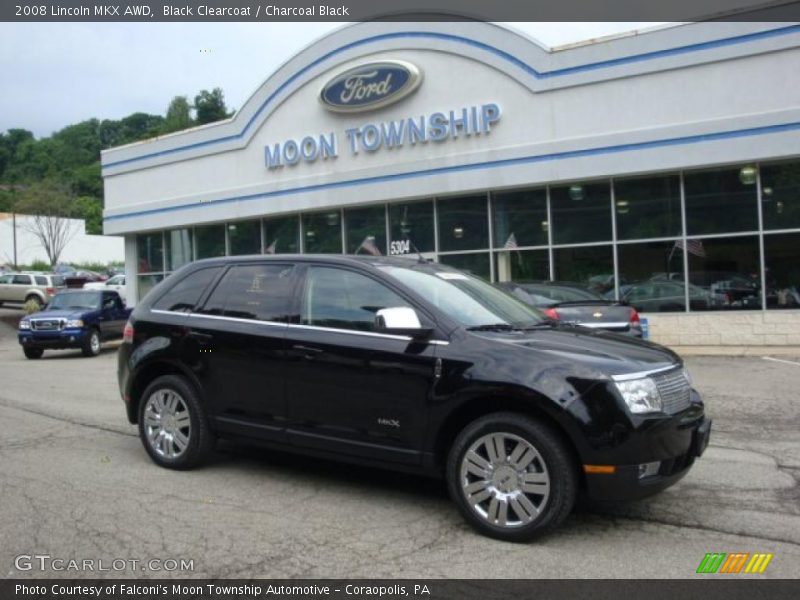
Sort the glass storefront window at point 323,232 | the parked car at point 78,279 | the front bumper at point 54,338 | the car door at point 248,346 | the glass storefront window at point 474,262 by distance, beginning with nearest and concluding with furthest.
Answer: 1. the car door at point 248,346
2. the front bumper at point 54,338
3. the glass storefront window at point 474,262
4. the glass storefront window at point 323,232
5. the parked car at point 78,279

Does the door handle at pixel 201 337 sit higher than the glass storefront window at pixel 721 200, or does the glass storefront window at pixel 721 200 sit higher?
the glass storefront window at pixel 721 200

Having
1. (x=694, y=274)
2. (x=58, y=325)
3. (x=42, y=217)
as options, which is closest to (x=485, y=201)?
(x=694, y=274)

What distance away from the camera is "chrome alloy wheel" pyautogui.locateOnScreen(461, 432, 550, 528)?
4.45 metres

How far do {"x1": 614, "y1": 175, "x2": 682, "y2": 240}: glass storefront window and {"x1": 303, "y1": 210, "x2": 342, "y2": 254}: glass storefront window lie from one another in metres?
7.87

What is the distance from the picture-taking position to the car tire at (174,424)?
6008 millimetres

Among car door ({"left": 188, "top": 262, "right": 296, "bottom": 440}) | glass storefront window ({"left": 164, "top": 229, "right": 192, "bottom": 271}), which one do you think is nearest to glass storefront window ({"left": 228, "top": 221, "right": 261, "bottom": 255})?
glass storefront window ({"left": 164, "top": 229, "right": 192, "bottom": 271})

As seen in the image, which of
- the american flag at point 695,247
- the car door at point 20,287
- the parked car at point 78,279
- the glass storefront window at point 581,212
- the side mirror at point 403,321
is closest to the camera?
the side mirror at point 403,321

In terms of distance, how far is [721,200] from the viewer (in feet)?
49.8

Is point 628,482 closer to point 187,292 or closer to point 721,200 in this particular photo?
point 187,292

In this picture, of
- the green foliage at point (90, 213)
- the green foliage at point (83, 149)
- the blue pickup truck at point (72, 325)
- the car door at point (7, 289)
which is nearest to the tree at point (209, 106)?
the green foliage at point (83, 149)

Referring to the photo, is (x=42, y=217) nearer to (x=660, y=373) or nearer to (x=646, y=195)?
(x=646, y=195)

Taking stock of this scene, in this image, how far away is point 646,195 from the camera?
15930 mm

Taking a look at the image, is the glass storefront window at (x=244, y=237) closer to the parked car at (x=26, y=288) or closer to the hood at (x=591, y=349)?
the parked car at (x=26, y=288)

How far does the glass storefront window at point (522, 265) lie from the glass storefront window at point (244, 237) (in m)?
8.22
